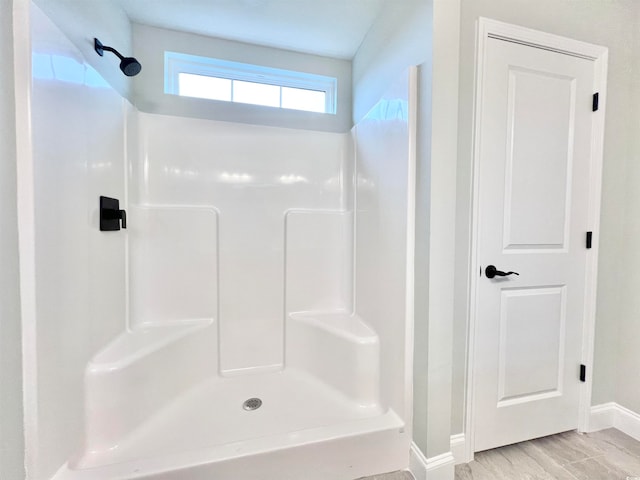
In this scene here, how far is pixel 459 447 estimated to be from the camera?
1.32 m

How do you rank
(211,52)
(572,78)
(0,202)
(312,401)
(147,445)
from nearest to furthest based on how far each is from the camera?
(0,202) → (147,445) → (572,78) → (312,401) → (211,52)

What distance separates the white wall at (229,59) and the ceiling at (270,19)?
0.19ft

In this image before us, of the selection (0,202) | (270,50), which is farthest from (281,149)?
(0,202)

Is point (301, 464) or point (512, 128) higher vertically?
point (512, 128)

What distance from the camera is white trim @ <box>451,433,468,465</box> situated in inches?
51.9

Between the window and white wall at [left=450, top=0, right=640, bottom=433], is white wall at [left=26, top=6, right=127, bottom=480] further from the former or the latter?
white wall at [left=450, top=0, right=640, bottom=433]

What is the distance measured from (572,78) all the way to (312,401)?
7.52ft

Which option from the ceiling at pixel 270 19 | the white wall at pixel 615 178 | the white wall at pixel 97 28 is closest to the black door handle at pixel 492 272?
the white wall at pixel 615 178

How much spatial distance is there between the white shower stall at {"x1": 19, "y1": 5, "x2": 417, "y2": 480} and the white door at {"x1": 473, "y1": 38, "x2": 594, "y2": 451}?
0.42 m

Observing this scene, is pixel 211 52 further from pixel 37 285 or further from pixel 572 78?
pixel 572 78

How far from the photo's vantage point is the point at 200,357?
1.78m

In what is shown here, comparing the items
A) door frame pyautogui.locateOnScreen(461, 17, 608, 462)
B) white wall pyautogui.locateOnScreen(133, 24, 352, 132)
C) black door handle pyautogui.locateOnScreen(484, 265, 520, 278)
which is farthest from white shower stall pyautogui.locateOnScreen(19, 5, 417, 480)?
black door handle pyautogui.locateOnScreen(484, 265, 520, 278)

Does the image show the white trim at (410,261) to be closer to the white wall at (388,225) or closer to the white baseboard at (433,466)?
the white wall at (388,225)

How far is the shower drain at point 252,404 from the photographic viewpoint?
158 cm
